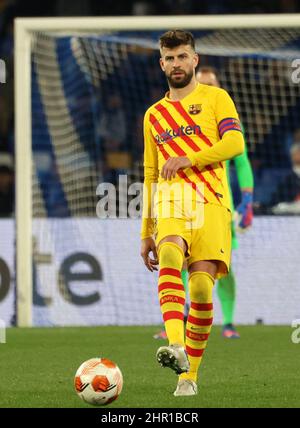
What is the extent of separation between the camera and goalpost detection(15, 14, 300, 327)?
34.1 ft

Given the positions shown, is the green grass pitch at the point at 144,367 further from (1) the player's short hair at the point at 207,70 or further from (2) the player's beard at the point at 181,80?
(1) the player's short hair at the point at 207,70

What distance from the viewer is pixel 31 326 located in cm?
1051

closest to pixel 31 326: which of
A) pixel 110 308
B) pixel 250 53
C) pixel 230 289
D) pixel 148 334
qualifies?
pixel 110 308

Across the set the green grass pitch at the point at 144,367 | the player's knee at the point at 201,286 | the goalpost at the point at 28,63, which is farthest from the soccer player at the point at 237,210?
the player's knee at the point at 201,286

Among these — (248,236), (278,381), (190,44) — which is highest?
(190,44)

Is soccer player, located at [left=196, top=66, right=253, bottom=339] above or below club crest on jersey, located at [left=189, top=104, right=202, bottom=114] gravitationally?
below

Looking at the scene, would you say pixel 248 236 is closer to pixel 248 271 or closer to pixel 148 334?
pixel 248 271

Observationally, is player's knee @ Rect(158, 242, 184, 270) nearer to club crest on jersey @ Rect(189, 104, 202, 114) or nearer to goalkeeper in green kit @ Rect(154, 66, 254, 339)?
club crest on jersey @ Rect(189, 104, 202, 114)

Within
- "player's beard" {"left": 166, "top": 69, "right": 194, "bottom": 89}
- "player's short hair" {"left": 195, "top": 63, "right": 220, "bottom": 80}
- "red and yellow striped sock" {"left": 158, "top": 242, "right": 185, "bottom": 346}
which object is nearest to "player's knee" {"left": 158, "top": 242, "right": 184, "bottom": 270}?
"red and yellow striped sock" {"left": 158, "top": 242, "right": 185, "bottom": 346}

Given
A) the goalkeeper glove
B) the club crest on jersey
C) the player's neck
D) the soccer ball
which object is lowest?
the soccer ball

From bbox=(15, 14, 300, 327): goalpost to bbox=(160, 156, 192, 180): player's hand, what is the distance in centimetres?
496

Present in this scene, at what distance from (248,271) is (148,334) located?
55.3 inches

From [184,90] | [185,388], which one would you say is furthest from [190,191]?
[185,388]

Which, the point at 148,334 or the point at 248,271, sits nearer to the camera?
the point at 148,334
